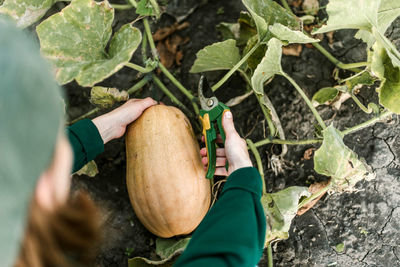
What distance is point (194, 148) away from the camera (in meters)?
1.39

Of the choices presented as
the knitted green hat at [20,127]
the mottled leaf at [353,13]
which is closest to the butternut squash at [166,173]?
the mottled leaf at [353,13]

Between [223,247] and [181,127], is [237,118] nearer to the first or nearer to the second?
[181,127]

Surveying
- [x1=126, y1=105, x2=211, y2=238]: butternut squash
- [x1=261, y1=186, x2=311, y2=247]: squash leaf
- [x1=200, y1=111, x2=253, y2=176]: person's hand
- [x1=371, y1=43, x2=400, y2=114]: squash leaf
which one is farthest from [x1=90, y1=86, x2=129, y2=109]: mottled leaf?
[x1=371, y1=43, x2=400, y2=114]: squash leaf

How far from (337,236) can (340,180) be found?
12.4 inches

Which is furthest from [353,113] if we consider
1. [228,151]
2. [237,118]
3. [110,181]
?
[110,181]

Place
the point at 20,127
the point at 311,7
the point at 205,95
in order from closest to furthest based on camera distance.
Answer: the point at 20,127
the point at 205,95
the point at 311,7

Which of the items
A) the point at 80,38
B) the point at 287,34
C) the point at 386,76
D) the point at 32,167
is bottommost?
Result: the point at 386,76

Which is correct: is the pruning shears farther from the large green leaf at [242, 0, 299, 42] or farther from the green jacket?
the large green leaf at [242, 0, 299, 42]

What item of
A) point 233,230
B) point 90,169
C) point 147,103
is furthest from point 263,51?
point 90,169

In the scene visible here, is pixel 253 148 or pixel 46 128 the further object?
pixel 253 148

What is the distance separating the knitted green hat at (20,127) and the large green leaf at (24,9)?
0.85 m

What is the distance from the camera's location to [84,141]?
134cm

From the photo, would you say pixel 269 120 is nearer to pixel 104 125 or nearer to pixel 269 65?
pixel 269 65

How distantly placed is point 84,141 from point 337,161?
2.92 feet
